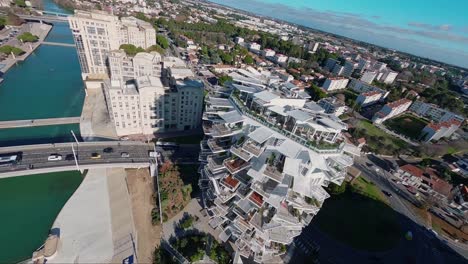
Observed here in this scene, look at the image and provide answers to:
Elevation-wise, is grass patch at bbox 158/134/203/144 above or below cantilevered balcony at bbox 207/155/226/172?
below

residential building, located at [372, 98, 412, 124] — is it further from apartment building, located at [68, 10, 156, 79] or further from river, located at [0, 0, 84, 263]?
apartment building, located at [68, 10, 156, 79]

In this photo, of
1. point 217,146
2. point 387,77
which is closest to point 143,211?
point 217,146

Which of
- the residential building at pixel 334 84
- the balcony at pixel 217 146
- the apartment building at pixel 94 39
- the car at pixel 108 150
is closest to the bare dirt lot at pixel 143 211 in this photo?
the car at pixel 108 150

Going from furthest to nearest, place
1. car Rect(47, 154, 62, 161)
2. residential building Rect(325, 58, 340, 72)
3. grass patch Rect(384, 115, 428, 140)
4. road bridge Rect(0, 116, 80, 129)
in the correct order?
residential building Rect(325, 58, 340, 72), grass patch Rect(384, 115, 428, 140), road bridge Rect(0, 116, 80, 129), car Rect(47, 154, 62, 161)

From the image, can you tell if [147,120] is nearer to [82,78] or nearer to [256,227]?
[256,227]

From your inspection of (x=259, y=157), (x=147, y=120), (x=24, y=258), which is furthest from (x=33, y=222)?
(x=259, y=157)

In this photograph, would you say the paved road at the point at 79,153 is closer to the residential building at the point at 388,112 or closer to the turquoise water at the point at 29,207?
the turquoise water at the point at 29,207

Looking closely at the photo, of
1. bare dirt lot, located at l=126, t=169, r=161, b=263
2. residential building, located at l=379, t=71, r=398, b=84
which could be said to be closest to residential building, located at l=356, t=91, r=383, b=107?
residential building, located at l=379, t=71, r=398, b=84

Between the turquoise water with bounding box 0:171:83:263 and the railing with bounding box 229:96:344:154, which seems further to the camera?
the turquoise water with bounding box 0:171:83:263
